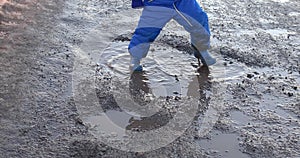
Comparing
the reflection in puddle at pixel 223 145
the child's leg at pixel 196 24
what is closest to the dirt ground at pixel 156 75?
the reflection in puddle at pixel 223 145

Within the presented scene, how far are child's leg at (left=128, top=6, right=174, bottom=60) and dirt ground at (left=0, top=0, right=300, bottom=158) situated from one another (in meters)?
0.21

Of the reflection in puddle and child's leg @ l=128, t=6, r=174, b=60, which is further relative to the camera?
child's leg @ l=128, t=6, r=174, b=60

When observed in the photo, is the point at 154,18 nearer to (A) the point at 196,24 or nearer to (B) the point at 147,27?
(B) the point at 147,27

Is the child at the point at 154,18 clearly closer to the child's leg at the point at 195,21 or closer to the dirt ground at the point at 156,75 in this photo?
the child's leg at the point at 195,21

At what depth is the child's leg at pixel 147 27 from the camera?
4578 mm

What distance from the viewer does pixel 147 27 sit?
15.1 ft

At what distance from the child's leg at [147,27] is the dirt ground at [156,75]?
Result: 0.70 feet

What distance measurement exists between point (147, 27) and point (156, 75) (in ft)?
1.57

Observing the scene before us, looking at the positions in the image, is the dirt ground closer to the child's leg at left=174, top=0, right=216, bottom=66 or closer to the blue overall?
the child's leg at left=174, top=0, right=216, bottom=66

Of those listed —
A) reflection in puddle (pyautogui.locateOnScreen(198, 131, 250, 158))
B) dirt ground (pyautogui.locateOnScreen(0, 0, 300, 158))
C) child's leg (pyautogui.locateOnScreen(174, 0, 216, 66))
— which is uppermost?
child's leg (pyautogui.locateOnScreen(174, 0, 216, 66))

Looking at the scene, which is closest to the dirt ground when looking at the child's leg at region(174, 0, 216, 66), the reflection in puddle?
the reflection in puddle

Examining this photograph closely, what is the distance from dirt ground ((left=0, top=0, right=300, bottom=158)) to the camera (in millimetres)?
3516

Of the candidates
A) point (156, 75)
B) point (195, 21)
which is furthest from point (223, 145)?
point (195, 21)

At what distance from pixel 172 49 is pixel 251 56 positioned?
847mm
